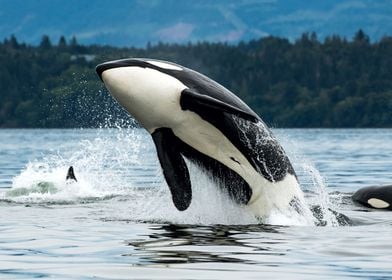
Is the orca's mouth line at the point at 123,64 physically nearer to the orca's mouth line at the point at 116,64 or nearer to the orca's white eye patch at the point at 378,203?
the orca's mouth line at the point at 116,64

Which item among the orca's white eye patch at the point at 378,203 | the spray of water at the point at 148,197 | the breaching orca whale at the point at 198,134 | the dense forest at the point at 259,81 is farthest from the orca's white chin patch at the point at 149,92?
the dense forest at the point at 259,81

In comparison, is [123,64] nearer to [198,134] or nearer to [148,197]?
[198,134]

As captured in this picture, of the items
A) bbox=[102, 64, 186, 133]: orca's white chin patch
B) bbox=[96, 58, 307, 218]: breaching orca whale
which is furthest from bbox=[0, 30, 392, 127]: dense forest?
bbox=[102, 64, 186, 133]: orca's white chin patch

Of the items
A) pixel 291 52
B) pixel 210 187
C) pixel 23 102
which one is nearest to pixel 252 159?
pixel 210 187

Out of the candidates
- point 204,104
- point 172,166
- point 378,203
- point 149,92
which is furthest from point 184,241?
point 378,203

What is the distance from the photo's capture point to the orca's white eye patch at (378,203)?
16.8 meters

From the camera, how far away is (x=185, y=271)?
9.44m

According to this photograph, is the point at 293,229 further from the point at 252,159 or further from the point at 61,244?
the point at 61,244

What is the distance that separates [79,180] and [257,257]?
10360 millimetres

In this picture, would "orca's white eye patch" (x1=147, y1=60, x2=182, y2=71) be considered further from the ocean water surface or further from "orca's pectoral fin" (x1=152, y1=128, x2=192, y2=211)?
the ocean water surface

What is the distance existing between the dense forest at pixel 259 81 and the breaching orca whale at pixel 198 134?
9170cm

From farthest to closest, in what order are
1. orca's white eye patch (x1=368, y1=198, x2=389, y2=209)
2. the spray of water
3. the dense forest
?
the dense forest → orca's white eye patch (x1=368, y1=198, x2=389, y2=209) → the spray of water

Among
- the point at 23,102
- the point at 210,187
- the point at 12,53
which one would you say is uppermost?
the point at 12,53

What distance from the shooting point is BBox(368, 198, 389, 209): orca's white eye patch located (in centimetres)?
1677
